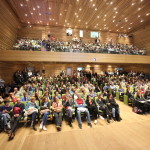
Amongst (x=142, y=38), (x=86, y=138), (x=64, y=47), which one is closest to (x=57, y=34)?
(x=64, y=47)

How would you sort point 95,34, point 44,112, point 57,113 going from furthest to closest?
point 95,34 < point 57,113 < point 44,112

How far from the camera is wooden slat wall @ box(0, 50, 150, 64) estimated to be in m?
7.82

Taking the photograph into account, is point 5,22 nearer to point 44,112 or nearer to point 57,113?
point 44,112

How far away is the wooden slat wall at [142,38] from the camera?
1213cm

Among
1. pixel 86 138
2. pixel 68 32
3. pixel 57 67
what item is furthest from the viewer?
pixel 57 67

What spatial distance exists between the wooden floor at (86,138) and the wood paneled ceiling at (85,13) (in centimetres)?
840

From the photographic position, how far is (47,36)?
12.8 meters

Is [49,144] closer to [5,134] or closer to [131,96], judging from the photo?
[5,134]

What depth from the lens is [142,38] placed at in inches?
508

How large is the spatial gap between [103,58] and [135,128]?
6.66 meters

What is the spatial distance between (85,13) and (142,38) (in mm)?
7816

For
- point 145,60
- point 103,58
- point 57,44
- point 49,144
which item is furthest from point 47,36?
point 49,144

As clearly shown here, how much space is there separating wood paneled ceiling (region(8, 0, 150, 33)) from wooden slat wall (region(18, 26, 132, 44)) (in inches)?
26.4

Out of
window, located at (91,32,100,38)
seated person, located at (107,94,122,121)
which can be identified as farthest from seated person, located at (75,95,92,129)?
window, located at (91,32,100,38)
